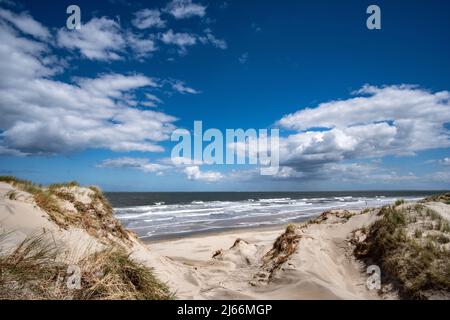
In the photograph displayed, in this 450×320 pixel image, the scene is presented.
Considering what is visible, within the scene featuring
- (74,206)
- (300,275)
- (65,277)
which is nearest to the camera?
(65,277)

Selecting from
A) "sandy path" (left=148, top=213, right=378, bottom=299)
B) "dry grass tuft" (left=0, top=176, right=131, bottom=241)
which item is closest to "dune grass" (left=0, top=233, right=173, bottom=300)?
"sandy path" (left=148, top=213, right=378, bottom=299)

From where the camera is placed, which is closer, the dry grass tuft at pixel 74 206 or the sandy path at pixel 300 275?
the sandy path at pixel 300 275

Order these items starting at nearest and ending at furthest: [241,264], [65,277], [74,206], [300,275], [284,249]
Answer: [65,277]
[300,275]
[74,206]
[284,249]
[241,264]

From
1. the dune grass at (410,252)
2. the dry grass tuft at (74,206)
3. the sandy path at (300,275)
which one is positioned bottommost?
the sandy path at (300,275)

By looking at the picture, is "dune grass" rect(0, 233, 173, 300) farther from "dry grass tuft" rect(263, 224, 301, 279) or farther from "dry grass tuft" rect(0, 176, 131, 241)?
"dry grass tuft" rect(263, 224, 301, 279)

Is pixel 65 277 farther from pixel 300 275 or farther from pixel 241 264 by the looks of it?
pixel 241 264

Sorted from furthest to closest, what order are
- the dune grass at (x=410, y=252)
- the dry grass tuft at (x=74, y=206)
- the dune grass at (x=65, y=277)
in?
the dry grass tuft at (x=74, y=206)
the dune grass at (x=410, y=252)
the dune grass at (x=65, y=277)

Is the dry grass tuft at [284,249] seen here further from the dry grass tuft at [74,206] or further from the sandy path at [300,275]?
the dry grass tuft at [74,206]

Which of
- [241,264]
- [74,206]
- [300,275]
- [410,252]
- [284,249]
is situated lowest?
[241,264]

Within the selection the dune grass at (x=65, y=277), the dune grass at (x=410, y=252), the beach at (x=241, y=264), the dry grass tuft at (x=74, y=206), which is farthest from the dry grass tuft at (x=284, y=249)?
the dry grass tuft at (x=74, y=206)

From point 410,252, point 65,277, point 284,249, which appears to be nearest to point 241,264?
point 284,249

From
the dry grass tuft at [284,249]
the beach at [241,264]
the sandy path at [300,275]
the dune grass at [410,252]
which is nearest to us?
the beach at [241,264]

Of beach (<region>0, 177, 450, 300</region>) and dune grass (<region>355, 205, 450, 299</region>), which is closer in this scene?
beach (<region>0, 177, 450, 300</region>)

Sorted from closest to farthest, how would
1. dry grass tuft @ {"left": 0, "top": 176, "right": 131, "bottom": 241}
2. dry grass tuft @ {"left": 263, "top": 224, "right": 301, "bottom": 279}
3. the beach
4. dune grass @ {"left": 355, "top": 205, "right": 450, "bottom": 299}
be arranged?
the beach → dune grass @ {"left": 355, "top": 205, "right": 450, "bottom": 299} → dry grass tuft @ {"left": 0, "top": 176, "right": 131, "bottom": 241} → dry grass tuft @ {"left": 263, "top": 224, "right": 301, "bottom": 279}
